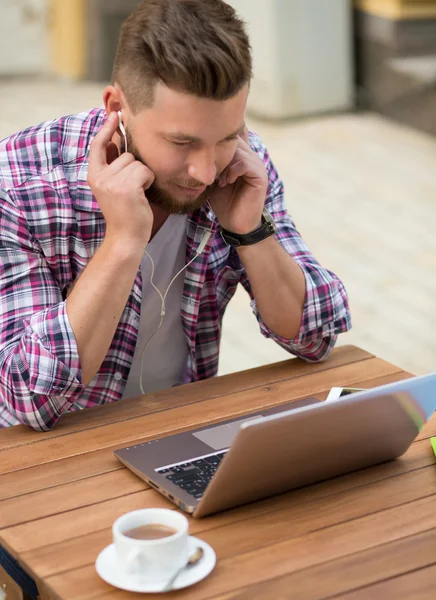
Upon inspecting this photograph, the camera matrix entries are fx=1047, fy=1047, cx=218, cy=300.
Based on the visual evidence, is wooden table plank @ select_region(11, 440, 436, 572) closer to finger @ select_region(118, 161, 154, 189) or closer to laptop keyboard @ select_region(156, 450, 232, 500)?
laptop keyboard @ select_region(156, 450, 232, 500)

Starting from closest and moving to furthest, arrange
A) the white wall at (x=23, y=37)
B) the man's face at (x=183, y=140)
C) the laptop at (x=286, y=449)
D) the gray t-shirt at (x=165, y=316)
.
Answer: the laptop at (x=286, y=449), the man's face at (x=183, y=140), the gray t-shirt at (x=165, y=316), the white wall at (x=23, y=37)

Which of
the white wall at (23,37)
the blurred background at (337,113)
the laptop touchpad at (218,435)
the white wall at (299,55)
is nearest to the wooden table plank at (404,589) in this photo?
the laptop touchpad at (218,435)

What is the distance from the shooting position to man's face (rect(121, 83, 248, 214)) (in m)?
1.62

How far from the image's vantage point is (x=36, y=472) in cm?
146

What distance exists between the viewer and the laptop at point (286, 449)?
1.26 meters

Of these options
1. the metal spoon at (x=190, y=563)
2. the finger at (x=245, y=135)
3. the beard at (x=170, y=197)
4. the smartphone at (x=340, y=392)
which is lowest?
the smartphone at (x=340, y=392)

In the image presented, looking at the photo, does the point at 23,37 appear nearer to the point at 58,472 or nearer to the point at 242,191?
the point at 242,191

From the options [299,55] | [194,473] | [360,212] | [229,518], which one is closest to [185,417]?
[194,473]

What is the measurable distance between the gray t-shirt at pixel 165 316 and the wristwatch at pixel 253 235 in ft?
0.40

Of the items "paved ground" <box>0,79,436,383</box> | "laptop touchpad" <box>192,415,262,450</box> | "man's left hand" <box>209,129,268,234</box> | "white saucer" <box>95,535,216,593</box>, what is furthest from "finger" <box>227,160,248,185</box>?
"paved ground" <box>0,79,436,383</box>

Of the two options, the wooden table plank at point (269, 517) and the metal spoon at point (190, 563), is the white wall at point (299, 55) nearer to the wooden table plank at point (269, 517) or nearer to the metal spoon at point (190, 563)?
the wooden table plank at point (269, 517)

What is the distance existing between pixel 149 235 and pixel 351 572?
2.39ft

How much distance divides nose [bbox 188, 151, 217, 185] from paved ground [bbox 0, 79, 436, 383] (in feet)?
6.26

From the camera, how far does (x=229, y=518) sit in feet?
4.35
